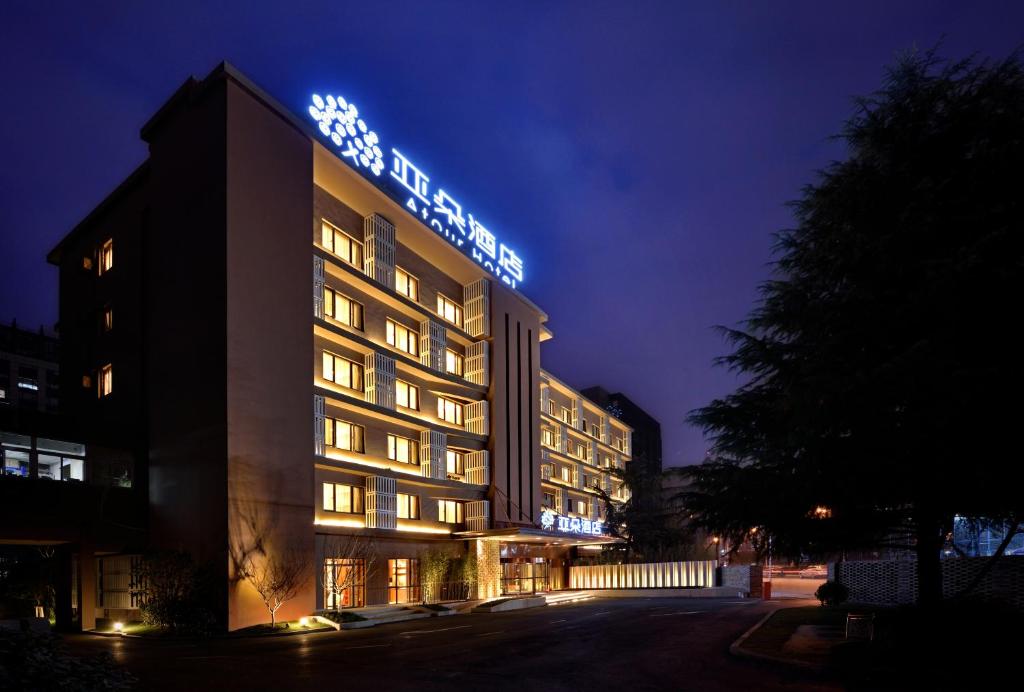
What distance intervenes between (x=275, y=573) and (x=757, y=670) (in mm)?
18839

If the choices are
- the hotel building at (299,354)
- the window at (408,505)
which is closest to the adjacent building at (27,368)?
the hotel building at (299,354)

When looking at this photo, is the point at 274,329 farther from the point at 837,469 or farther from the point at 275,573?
the point at 837,469

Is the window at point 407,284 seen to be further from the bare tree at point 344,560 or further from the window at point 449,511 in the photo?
the bare tree at point 344,560

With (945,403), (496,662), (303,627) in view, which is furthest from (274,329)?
(945,403)

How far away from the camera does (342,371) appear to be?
36719mm

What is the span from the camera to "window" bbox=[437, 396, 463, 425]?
44.6 metres

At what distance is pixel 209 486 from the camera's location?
28.5 metres

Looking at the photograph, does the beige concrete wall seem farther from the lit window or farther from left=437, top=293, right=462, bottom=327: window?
left=437, top=293, right=462, bottom=327: window

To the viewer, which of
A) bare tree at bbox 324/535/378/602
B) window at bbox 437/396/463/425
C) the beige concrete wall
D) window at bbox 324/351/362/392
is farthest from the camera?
window at bbox 437/396/463/425

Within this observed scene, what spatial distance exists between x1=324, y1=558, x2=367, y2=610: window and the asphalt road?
5.03m

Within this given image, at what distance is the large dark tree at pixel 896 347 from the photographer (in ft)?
47.5

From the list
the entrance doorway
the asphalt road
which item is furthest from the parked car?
the asphalt road

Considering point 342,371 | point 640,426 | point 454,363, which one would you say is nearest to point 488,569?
point 454,363

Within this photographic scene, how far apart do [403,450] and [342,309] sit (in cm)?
793
